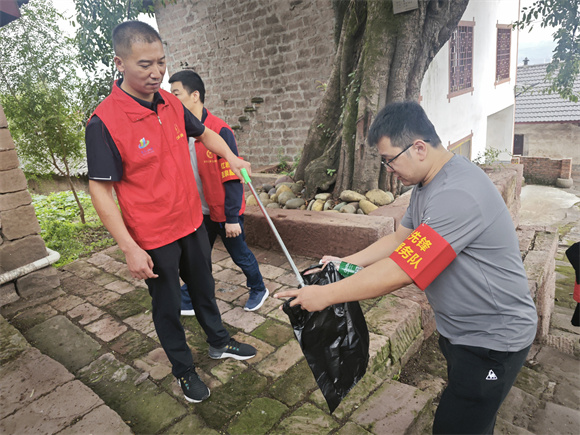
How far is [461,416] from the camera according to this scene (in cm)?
172

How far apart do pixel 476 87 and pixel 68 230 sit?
11940mm

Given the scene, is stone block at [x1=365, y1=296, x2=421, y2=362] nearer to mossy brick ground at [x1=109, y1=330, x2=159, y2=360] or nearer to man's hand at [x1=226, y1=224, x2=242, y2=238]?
man's hand at [x1=226, y1=224, x2=242, y2=238]

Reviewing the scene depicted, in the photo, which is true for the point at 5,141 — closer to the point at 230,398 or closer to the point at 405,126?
the point at 230,398

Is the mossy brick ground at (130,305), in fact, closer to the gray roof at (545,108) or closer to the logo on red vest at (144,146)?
the logo on red vest at (144,146)

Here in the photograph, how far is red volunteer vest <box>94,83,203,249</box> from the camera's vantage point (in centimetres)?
200

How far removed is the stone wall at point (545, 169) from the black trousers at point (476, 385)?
16.8 meters

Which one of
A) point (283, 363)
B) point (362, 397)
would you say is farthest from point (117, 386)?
point (362, 397)

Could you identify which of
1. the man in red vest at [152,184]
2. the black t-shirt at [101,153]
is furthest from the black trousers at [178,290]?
the black t-shirt at [101,153]

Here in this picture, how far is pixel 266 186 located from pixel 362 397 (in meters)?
4.48

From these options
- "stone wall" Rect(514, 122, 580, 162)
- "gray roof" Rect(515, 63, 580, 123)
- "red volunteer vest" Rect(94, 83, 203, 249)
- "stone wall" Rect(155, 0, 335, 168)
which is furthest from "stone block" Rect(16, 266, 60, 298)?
"stone wall" Rect(514, 122, 580, 162)

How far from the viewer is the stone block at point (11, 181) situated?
3.79 metres

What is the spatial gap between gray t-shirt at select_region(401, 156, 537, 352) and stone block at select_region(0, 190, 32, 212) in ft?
13.2

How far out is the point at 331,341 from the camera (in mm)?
1963

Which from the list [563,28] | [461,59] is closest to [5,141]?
[563,28]
